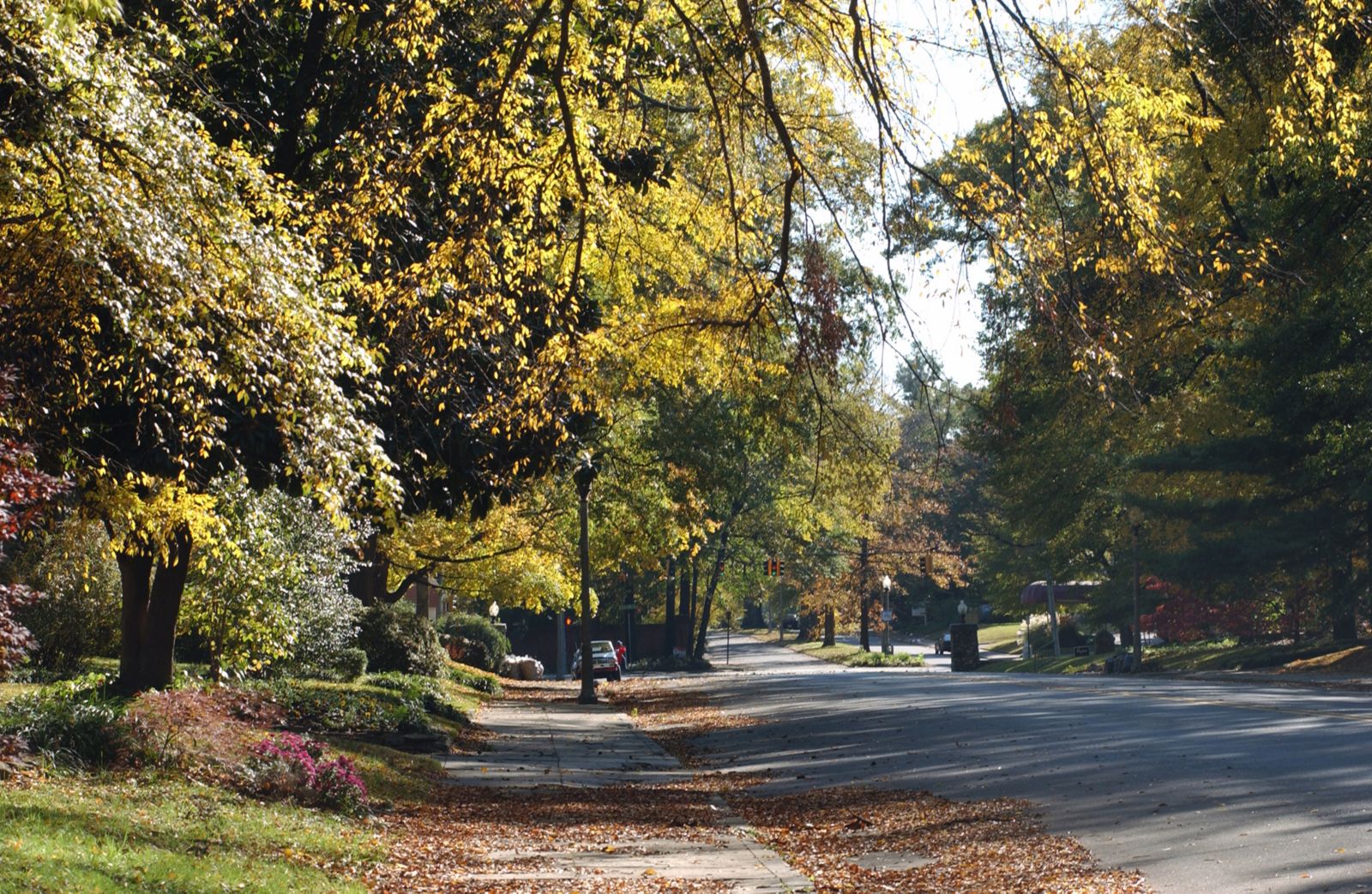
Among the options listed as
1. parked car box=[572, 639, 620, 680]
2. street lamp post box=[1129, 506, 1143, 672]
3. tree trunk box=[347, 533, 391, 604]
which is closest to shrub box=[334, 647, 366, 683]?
tree trunk box=[347, 533, 391, 604]

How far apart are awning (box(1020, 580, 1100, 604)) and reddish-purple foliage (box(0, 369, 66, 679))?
202 feet

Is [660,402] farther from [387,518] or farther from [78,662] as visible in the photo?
[387,518]

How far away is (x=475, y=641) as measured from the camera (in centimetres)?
4609

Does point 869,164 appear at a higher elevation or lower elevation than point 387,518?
higher

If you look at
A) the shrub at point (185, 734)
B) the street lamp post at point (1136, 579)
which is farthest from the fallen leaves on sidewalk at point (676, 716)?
the street lamp post at point (1136, 579)

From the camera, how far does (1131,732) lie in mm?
17547

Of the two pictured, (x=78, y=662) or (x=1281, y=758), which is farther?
(x=78, y=662)

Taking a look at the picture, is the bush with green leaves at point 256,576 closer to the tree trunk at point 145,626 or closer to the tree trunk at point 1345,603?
the tree trunk at point 145,626

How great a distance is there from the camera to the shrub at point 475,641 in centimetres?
4516

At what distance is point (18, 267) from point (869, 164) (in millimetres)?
6375

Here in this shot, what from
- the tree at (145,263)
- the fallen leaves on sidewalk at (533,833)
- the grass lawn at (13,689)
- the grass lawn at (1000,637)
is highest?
the tree at (145,263)

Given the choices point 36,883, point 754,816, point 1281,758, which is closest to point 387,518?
point 36,883

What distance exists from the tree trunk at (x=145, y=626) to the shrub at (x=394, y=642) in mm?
12319

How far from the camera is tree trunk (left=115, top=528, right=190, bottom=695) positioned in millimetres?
17609
